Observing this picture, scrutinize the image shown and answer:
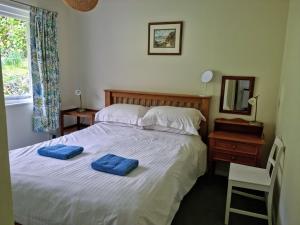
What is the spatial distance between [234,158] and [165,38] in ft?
6.33

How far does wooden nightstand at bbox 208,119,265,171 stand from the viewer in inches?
112

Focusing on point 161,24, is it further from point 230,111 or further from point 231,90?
point 230,111

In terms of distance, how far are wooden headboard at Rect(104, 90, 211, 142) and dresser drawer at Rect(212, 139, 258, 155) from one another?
0.38 m

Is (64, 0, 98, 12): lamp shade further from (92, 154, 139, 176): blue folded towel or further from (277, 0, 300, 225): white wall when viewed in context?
(277, 0, 300, 225): white wall

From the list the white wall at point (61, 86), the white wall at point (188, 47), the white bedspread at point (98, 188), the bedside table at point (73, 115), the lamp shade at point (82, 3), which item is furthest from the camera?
the bedside table at point (73, 115)

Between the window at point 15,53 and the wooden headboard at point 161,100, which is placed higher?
the window at point 15,53

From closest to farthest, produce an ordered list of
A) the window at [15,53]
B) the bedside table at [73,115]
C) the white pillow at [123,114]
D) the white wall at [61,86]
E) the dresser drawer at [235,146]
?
the dresser drawer at [235,146], the window at [15,53], the white wall at [61,86], the white pillow at [123,114], the bedside table at [73,115]

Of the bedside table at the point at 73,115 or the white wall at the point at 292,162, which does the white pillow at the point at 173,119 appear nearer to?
the bedside table at the point at 73,115

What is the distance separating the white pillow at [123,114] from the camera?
339cm

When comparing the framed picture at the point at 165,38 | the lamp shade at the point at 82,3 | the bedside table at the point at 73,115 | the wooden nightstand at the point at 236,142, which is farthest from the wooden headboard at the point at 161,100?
the lamp shade at the point at 82,3

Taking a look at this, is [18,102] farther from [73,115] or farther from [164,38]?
[164,38]

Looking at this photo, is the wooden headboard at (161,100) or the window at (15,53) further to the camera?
the wooden headboard at (161,100)

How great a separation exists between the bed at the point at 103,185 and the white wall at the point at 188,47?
116cm

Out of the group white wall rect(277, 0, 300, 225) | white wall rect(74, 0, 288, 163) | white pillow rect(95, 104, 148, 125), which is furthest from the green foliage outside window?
white wall rect(277, 0, 300, 225)
